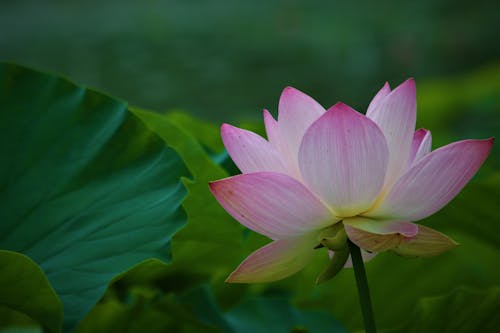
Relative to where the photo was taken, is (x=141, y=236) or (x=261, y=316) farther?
(x=261, y=316)

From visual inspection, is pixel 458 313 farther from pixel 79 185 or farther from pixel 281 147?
pixel 79 185

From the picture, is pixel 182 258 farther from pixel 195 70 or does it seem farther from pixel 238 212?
pixel 195 70

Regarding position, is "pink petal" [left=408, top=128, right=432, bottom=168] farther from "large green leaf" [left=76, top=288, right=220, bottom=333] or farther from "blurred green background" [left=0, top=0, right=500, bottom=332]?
"large green leaf" [left=76, top=288, right=220, bottom=333]

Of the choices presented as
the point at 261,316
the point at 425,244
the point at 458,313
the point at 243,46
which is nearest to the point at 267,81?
the point at 243,46

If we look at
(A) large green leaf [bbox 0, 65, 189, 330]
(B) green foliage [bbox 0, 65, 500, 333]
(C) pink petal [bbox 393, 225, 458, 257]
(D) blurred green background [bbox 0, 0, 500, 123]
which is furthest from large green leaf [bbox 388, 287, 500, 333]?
(D) blurred green background [bbox 0, 0, 500, 123]

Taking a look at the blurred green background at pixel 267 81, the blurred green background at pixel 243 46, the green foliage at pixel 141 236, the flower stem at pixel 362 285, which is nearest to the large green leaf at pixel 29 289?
the green foliage at pixel 141 236
